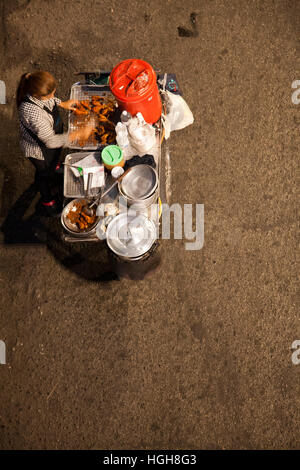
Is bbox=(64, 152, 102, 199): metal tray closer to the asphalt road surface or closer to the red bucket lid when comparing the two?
the red bucket lid

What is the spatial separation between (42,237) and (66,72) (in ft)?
7.83

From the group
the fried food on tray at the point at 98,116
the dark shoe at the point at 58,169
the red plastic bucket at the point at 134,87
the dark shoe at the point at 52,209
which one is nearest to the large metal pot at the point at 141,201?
the fried food on tray at the point at 98,116

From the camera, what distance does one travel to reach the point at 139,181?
2912 mm

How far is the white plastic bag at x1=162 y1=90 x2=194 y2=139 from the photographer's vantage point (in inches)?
133

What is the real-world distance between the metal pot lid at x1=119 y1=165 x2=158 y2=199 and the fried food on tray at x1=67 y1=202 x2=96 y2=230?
0.39 meters

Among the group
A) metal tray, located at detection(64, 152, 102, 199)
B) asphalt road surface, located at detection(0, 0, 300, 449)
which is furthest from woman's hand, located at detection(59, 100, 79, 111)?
asphalt road surface, located at detection(0, 0, 300, 449)

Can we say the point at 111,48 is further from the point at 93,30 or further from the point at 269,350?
the point at 269,350

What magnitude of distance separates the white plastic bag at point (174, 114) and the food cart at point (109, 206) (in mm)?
212

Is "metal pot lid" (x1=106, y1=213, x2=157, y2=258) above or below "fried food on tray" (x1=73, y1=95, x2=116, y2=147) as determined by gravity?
below

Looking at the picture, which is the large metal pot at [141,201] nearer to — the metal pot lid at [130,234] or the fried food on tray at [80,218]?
the metal pot lid at [130,234]

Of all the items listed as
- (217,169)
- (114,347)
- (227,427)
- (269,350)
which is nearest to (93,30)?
(217,169)

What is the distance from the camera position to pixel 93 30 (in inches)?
191

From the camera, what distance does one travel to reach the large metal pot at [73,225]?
2.89 m

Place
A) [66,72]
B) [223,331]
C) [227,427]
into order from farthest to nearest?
1. [66,72]
2. [223,331]
3. [227,427]
